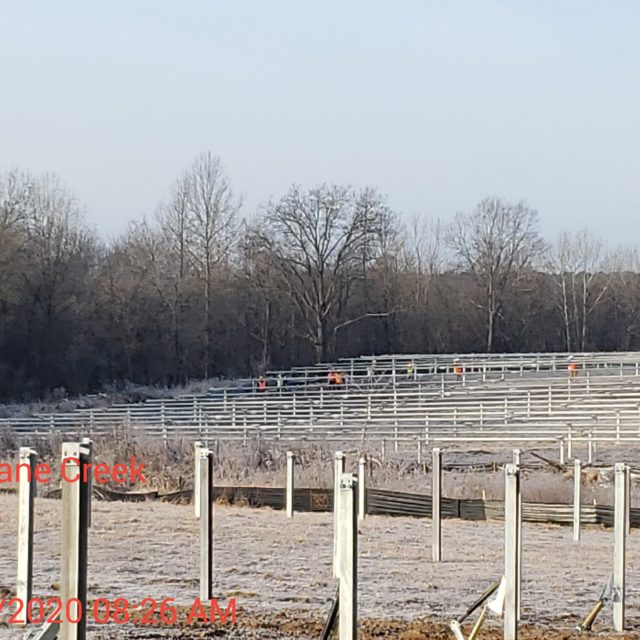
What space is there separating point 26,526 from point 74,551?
3.39 metres

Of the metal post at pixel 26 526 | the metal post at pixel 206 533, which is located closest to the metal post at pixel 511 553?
the metal post at pixel 206 533

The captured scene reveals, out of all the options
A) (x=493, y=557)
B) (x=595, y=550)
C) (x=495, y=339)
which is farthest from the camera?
(x=495, y=339)

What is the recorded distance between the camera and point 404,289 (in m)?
78.7

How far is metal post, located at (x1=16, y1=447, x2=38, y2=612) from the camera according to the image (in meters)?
7.32

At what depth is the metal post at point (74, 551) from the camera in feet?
13.6

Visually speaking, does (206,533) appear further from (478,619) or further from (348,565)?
(348,565)

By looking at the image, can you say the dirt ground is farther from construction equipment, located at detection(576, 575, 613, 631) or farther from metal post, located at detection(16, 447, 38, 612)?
metal post, located at detection(16, 447, 38, 612)

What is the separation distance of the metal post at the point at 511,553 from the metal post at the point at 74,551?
3.74 m

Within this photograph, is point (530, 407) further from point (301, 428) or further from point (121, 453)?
point (121, 453)

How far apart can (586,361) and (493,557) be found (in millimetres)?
44089

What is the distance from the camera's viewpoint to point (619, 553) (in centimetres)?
883

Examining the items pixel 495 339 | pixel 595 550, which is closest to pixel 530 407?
pixel 595 550
